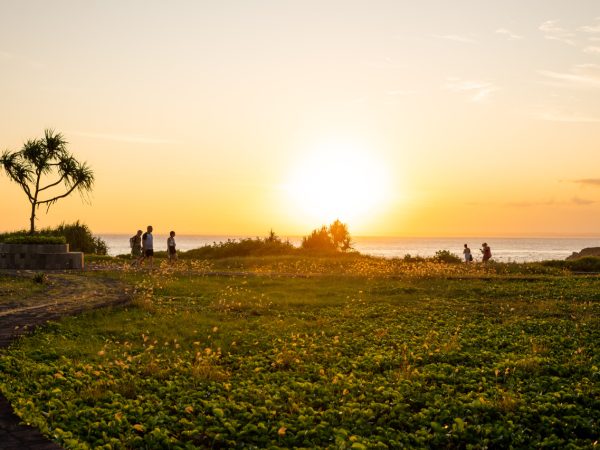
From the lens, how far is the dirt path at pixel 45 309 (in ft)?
25.1

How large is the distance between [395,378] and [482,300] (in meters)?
12.3

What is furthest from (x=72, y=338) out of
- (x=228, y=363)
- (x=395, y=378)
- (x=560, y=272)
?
(x=560, y=272)

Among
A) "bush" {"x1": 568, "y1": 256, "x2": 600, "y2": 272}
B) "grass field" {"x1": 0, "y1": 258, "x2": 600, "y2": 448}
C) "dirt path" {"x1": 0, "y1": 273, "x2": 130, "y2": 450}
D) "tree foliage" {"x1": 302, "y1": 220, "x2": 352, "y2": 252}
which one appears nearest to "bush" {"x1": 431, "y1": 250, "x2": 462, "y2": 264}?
"bush" {"x1": 568, "y1": 256, "x2": 600, "y2": 272}

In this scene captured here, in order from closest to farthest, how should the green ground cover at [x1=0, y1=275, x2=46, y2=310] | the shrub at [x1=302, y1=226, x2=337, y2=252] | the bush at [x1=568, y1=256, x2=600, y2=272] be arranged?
the green ground cover at [x1=0, y1=275, x2=46, y2=310] → the bush at [x1=568, y1=256, x2=600, y2=272] → the shrub at [x1=302, y1=226, x2=337, y2=252]

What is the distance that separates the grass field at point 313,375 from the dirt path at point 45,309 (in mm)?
368

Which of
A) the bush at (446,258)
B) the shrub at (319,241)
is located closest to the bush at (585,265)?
the bush at (446,258)

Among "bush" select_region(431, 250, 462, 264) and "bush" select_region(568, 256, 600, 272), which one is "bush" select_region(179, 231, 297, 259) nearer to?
"bush" select_region(431, 250, 462, 264)

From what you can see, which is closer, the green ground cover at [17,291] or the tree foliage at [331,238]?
the green ground cover at [17,291]

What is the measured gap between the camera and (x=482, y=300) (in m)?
22.6

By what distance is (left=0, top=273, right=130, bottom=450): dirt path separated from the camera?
7.66 m

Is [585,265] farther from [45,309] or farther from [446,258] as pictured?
[45,309]

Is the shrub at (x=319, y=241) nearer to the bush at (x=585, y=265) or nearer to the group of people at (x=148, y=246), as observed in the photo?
the group of people at (x=148, y=246)

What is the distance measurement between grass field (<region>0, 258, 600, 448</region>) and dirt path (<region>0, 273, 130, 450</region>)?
0.37 metres

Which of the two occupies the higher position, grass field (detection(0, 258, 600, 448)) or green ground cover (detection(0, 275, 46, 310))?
green ground cover (detection(0, 275, 46, 310))
